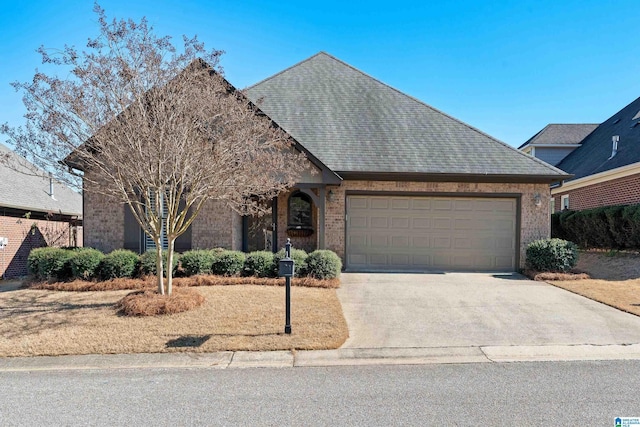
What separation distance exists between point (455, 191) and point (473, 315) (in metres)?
5.50

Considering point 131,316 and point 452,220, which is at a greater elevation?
point 452,220

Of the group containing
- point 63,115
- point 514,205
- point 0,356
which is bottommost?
point 0,356

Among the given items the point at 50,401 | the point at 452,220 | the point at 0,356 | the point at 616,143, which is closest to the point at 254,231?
the point at 452,220

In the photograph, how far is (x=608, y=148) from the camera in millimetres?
17438

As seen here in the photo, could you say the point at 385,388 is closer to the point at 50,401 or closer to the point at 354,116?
the point at 50,401

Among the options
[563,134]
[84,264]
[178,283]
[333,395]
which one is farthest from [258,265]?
[563,134]

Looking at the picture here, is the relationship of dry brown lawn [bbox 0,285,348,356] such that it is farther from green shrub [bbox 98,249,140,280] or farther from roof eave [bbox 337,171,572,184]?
roof eave [bbox 337,171,572,184]

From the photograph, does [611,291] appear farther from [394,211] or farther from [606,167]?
[606,167]

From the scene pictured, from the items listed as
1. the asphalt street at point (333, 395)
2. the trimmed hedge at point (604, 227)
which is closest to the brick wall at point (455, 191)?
the trimmed hedge at point (604, 227)

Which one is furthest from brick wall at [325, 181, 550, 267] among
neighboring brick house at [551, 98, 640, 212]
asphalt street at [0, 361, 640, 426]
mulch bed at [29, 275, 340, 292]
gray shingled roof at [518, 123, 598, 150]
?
gray shingled roof at [518, 123, 598, 150]

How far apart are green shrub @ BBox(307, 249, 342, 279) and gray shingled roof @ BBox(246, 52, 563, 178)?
308cm

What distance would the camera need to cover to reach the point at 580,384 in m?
4.40

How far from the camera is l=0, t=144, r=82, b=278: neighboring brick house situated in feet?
41.5

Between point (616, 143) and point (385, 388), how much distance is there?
18.6m
